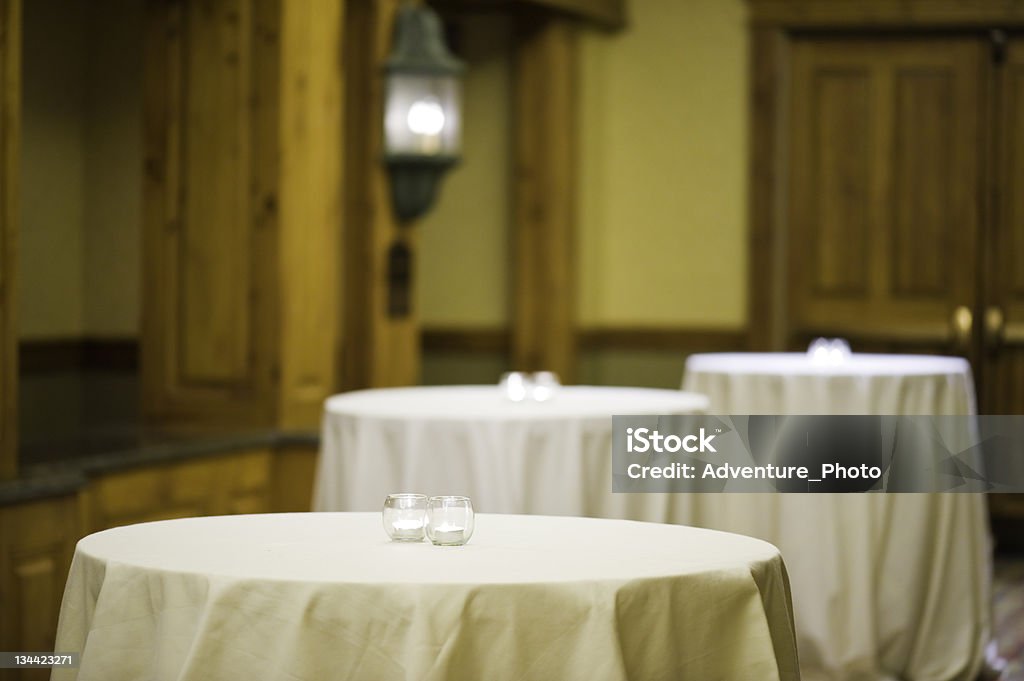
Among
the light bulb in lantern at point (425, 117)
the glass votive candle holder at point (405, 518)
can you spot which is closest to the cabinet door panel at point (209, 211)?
the light bulb in lantern at point (425, 117)

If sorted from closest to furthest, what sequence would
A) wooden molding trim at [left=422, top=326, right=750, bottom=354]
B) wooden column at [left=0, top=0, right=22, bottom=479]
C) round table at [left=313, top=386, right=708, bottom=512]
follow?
round table at [left=313, top=386, right=708, bottom=512], wooden column at [left=0, top=0, right=22, bottom=479], wooden molding trim at [left=422, top=326, right=750, bottom=354]

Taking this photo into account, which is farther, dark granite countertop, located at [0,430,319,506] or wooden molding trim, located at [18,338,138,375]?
wooden molding trim, located at [18,338,138,375]

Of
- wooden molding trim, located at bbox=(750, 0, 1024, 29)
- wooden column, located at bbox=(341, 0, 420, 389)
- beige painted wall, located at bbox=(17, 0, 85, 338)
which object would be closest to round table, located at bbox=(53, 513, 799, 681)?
wooden column, located at bbox=(341, 0, 420, 389)

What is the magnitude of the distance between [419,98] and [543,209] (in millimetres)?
1378

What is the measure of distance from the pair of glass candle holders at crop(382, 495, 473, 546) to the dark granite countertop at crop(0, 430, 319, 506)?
1.79 metres

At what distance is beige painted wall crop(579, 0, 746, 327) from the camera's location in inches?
280

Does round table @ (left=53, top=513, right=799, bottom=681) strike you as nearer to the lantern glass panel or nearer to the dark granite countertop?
the dark granite countertop

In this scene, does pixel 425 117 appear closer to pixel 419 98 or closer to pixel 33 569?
pixel 419 98

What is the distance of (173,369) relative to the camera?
545 centimetres

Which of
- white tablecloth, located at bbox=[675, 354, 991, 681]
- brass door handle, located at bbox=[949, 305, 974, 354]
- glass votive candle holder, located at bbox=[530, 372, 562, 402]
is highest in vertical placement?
brass door handle, located at bbox=[949, 305, 974, 354]

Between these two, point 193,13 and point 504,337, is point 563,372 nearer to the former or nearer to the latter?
point 504,337

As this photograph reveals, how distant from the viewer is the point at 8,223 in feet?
13.1

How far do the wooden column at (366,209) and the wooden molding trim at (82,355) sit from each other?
3.19ft

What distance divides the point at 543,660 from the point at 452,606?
16 centimetres
